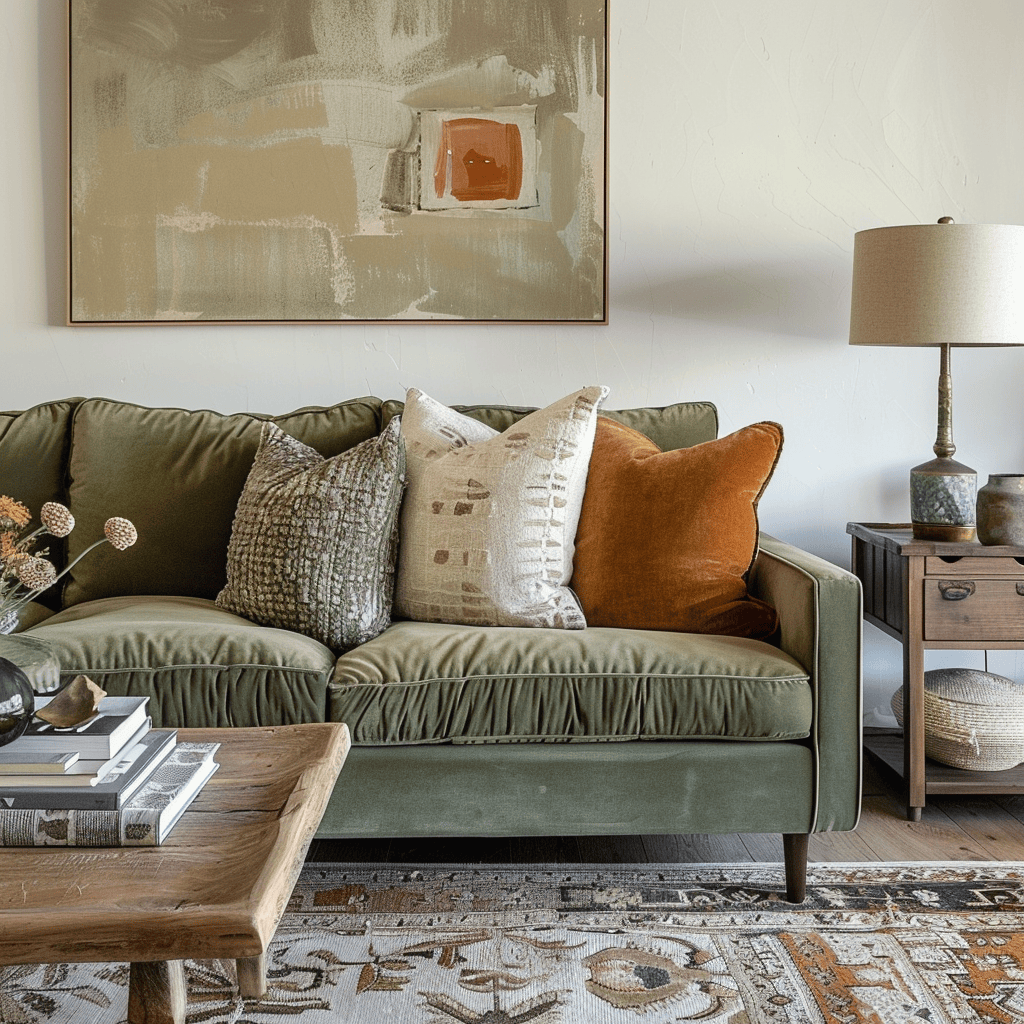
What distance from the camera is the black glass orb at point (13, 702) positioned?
1.04 m

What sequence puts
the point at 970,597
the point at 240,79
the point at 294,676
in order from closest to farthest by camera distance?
the point at 294,676
the point at 970,597
the point at 240,79

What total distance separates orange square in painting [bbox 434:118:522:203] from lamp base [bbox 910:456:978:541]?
4.19 ft

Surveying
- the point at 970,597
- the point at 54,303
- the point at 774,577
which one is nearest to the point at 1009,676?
the point at 970,597

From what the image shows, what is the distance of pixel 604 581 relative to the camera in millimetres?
2037

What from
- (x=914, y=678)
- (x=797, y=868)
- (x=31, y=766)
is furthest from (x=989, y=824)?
(x=31, y=766)

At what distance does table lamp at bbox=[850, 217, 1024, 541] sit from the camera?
2.18 meters

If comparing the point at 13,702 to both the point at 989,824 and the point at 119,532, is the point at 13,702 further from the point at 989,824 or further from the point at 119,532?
the point at 989,824

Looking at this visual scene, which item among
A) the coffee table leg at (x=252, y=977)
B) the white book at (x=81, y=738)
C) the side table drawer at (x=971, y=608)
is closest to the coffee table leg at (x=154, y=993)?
the white book at (x=81, y=738)

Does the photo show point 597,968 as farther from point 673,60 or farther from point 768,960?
point 673,60

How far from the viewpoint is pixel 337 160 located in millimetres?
2654

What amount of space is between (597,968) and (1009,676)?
5.83 feet

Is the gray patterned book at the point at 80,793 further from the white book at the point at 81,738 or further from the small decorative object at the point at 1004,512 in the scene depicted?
the small decorative object at the point at 1004,512

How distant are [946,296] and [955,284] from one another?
0.03 meters

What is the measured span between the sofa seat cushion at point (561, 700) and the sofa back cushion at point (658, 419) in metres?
0.75
